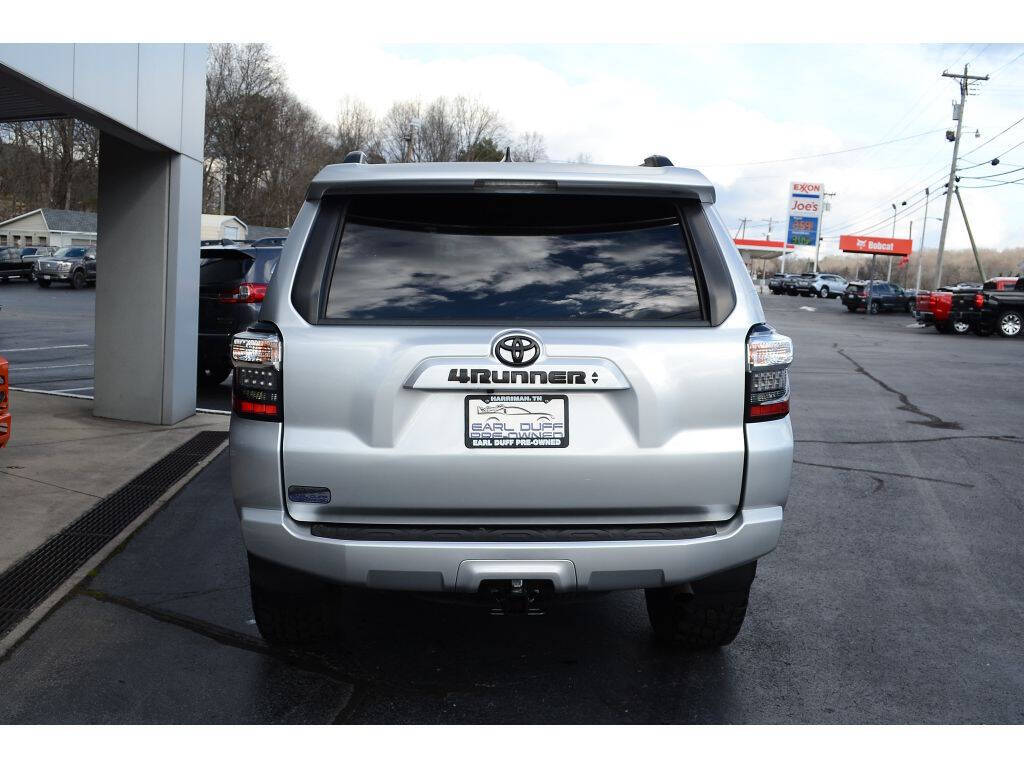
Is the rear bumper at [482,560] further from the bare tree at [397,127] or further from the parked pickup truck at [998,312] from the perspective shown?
the bare tree at [397,127]

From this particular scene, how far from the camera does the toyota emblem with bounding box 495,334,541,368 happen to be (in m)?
3.38

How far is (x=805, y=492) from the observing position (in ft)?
25.6

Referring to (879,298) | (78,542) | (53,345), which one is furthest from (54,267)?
(78,542)

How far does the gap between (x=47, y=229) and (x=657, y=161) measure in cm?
8062

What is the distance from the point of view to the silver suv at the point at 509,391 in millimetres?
3396

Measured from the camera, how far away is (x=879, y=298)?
49.3 metres

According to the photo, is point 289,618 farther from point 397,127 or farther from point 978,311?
point 397,127

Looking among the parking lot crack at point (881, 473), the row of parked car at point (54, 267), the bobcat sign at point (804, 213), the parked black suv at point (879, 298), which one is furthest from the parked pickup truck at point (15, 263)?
Result: the bobcat sign at point (804, 213)

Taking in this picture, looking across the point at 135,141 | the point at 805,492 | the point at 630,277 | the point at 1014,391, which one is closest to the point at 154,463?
the point at 135,141

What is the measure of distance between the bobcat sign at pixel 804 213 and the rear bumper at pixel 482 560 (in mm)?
92273

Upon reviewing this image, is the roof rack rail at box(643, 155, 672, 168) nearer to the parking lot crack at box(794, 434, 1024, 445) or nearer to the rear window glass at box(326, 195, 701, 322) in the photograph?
the rear window glass at box(326, 195, 701, 322)

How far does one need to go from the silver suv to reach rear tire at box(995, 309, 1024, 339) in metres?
30.9

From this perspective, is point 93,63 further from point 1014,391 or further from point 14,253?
point 14,253
